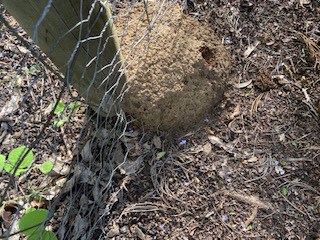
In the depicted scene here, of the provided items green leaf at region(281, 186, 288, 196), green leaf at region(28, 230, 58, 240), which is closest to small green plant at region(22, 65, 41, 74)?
green leaf at region(28, 230, 58, 240)

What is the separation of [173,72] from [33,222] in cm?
116

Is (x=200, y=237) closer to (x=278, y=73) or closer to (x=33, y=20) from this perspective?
(x=278, y=73)

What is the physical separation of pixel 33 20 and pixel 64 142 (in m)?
0.99

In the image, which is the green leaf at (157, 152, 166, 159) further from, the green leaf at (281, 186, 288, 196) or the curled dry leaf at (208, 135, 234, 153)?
the green leaf at (281, 186, 288, 196)

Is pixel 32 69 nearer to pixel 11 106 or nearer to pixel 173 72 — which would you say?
pixel 11 106

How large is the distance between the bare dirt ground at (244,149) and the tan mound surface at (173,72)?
109mm

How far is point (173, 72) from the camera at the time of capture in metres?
2.02

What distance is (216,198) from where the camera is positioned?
6.59 ft

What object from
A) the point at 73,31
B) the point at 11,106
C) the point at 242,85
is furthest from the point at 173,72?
the point at 11,106

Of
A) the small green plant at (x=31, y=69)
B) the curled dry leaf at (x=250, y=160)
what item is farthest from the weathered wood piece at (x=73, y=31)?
the curled dry leaf at (x=250, y=160)

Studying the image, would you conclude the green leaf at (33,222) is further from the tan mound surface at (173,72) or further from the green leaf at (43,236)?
the tan mound surface at (173,72)

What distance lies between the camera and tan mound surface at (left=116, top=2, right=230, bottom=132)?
197cm

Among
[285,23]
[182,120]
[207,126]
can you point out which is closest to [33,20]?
[182,120]

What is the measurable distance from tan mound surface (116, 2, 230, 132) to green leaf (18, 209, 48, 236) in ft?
2.67
